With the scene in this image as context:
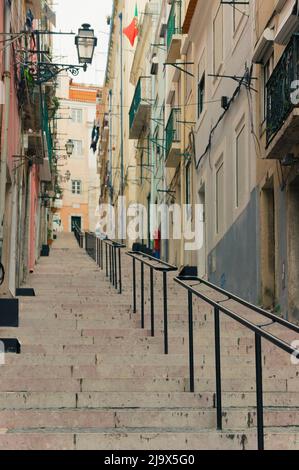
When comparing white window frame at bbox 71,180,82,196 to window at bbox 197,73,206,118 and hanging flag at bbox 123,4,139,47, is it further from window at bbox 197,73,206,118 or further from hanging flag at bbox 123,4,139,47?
window at bbox 197,73,206,118

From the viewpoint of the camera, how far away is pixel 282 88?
10.1 metres

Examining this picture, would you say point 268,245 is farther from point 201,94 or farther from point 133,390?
point 201,94

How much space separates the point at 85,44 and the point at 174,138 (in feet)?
27.0

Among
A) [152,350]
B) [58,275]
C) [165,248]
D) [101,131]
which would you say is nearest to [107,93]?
[101,131]

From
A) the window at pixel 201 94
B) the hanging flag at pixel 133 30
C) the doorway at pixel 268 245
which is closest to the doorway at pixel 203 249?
the window at pixel 201 94

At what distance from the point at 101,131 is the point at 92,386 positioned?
47534 mm

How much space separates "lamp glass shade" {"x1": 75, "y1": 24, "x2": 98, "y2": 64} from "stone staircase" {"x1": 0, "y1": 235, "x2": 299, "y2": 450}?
5622 mm

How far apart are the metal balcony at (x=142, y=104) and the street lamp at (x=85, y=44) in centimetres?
1585

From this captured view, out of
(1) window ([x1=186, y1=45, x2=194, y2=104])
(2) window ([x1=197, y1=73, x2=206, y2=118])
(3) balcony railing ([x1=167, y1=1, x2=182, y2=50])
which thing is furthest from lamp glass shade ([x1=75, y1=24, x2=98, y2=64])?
(3) balcony railing ([x1=167, y1=1, x2=182, y2=50])

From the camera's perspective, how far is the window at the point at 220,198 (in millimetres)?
15828

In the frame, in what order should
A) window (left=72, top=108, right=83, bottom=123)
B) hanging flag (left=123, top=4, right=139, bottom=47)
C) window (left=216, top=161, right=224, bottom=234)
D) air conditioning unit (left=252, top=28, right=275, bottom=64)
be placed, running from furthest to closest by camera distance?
window (left=72, top=108, right=83, bottom=123)
hanging flag (left=123, top=4, right=139, bottom=47)
window (left=216, top=161, right=224, bottom=234)
air conditioning unit (left=252, top=28, right=275, bottom=64)

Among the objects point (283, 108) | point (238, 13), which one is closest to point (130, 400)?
point (283, 108)

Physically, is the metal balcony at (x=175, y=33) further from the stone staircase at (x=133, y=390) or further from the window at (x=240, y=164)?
the stone staircase at (x=133, y=390)

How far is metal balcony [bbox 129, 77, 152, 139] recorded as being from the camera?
98.3ft
